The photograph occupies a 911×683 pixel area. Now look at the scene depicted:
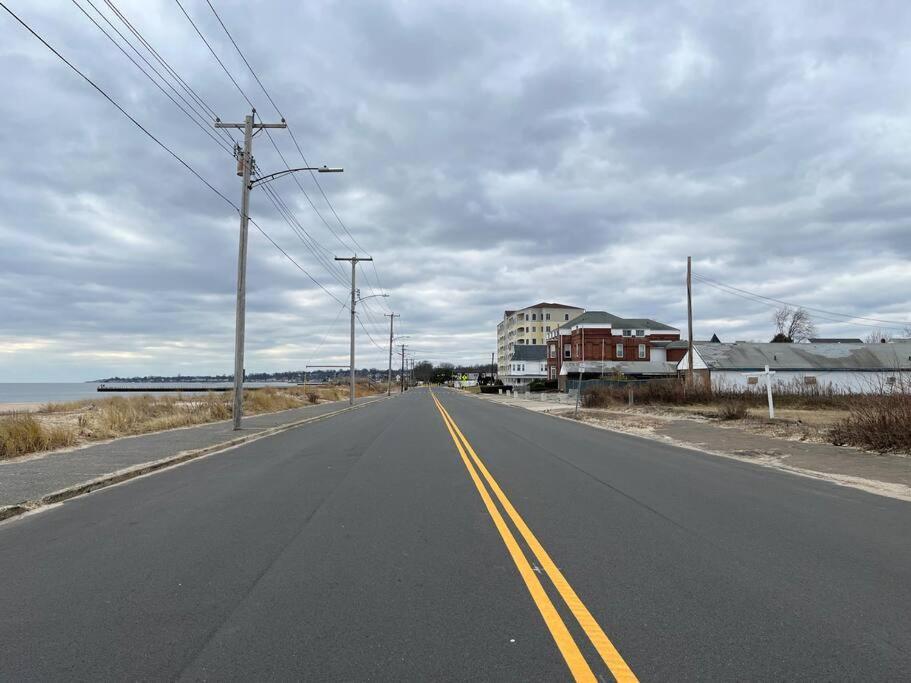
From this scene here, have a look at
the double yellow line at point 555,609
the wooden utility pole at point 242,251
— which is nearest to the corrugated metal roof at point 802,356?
the wooden utility pole at point 242,251

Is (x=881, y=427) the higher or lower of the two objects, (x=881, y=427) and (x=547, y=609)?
the higher

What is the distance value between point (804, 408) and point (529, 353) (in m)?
86.1

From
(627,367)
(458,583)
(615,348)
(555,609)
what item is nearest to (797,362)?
(627,367)

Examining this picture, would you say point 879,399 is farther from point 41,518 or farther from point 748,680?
point 41,518

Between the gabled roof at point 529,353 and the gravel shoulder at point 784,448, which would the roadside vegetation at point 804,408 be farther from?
the gabled roof at point 529,353

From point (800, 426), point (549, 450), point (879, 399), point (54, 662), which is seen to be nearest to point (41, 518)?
point (54, 662)

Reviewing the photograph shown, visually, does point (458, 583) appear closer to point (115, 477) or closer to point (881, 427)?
point (115, 477)

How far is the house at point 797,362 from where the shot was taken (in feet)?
186

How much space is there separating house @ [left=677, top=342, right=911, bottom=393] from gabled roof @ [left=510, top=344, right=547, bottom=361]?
204ft

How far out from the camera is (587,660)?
386cm

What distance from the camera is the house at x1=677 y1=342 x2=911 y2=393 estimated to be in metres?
56.8

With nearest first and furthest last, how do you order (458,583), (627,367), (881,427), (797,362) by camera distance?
(458,583) → (881,427) → (797,362) → (627,367)

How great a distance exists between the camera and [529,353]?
12481 centimetres

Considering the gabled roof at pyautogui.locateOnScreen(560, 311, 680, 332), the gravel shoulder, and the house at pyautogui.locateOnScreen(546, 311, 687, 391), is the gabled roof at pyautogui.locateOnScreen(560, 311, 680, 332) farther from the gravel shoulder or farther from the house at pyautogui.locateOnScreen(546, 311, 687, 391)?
the gravel shoulder
